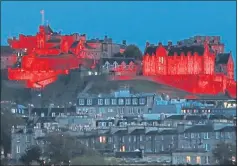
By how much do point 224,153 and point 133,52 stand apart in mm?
23115

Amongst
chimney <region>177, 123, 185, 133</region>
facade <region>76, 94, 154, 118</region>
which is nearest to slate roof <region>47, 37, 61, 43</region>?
facade <region>76, 94, 154, 118</region>

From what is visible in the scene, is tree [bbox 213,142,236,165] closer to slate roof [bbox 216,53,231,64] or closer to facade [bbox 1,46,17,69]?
slate roof [bbox 216,53,231,64]

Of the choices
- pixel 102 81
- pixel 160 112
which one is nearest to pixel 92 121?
pixel 160 112

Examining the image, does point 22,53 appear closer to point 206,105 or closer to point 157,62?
point 157,62

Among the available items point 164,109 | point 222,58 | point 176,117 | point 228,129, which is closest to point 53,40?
point 222,58

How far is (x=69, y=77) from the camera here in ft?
138

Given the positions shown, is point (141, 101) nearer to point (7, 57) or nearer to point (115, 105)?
point (115, 105)

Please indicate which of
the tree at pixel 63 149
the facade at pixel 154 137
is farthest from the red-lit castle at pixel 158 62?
the tree at pixel 63 149

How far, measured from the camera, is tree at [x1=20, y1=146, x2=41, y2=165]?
2212 cm

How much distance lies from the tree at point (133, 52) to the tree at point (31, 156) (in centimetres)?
2130

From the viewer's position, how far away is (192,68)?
137ft

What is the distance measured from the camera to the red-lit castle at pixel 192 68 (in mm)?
40656

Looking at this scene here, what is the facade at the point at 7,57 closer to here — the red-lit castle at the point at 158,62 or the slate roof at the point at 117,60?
the red-lit castle at the point at 158,62

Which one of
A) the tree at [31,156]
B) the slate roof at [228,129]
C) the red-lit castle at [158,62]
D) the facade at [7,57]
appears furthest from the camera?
the facade at [7,57]
